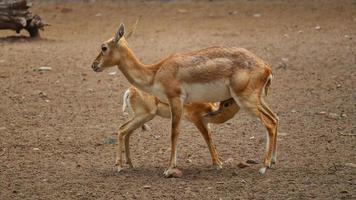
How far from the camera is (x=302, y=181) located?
6.76m

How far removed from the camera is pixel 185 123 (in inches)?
378

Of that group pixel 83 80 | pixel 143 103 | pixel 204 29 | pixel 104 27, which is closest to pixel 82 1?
pixel 104 27

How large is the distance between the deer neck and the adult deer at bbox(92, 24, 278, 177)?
1cm

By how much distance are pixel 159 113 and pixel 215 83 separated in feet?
2.89

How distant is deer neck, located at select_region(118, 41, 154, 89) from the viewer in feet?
24.3

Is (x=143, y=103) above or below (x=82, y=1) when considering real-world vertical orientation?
above

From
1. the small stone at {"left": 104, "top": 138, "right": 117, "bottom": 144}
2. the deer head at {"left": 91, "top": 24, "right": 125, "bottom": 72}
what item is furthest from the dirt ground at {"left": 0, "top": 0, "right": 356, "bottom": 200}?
the deer head at {"left": 91, "top": 24, "right": 125, "bottom": 72}

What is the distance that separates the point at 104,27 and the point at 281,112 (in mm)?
7073

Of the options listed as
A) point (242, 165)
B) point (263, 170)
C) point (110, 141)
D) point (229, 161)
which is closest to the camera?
point (263, 170)

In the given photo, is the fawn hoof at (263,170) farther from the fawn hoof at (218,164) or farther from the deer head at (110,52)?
the deer head at (110,52)

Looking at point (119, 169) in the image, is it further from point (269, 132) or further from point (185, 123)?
point (185, 123)

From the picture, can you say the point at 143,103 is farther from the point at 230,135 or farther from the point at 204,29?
the point at 204,29

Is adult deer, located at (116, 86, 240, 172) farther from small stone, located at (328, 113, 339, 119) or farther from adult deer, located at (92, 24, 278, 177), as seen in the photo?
small stone, located at (328, 113, 339, 119)

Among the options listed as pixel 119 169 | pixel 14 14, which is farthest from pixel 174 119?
pixel 14 14
